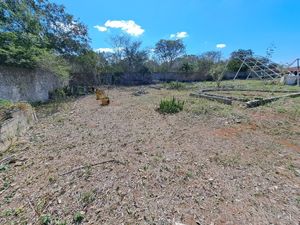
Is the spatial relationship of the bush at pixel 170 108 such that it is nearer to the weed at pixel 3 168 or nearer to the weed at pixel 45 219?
the weed at pixel 3 168

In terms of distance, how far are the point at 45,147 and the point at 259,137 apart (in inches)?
177

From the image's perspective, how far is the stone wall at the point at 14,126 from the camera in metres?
3.73

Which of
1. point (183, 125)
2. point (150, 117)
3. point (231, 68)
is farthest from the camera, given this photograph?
point (231, 68)

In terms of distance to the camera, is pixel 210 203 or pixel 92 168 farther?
pixel 92 168

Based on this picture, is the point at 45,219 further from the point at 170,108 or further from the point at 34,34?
the point at 34,34

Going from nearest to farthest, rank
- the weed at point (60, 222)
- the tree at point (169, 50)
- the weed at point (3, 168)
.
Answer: the weed at point (60, 222)
the weed at point (3, 168)
the tree at point (169, 50)

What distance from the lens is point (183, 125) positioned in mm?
5188

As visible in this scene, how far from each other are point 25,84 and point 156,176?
826 centimetres

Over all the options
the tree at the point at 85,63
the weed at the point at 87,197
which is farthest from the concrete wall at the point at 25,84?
the weed at the point at 87,197

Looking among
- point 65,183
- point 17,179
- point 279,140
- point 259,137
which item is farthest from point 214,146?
point 17,179

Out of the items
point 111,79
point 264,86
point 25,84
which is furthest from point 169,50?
point 25,84

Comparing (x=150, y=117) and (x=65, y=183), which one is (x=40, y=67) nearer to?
(x=150, y=117)

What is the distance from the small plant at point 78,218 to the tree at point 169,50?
3196 cm

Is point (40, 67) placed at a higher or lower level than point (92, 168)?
higher
